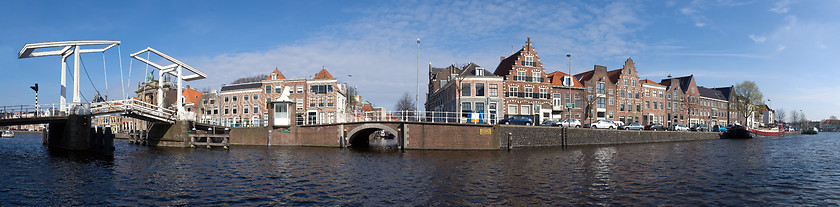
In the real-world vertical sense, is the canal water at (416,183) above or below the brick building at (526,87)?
below

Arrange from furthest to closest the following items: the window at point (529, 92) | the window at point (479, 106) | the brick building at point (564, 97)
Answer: the brick building at point (564, 97) < the window at point (529, 92) < the window at point (479, 106)

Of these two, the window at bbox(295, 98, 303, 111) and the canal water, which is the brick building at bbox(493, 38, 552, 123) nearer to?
the window at bbox(295, 98, 303, 111)

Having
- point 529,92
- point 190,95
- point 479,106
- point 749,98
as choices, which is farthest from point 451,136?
point 749,98

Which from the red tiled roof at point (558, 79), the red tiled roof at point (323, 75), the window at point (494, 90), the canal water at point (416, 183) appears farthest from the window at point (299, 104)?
the canal water at point (416, 183)

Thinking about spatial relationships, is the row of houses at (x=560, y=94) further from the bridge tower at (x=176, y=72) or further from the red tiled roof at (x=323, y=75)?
the bridge tower at (x=176, y=72)

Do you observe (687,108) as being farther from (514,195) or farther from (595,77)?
(514,195)

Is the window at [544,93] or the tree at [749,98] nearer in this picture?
the window at [544,93]

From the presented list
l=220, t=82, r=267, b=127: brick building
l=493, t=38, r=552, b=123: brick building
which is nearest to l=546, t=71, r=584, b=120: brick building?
l=493, t=38, r=552, b=123: brick building

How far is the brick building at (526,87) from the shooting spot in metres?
63.9

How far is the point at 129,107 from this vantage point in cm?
4275

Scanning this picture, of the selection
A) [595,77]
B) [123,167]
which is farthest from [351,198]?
[595,77]

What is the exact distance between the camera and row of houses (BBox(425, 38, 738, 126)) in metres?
61.8

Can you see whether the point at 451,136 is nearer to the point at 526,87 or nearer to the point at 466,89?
the point at 466,89

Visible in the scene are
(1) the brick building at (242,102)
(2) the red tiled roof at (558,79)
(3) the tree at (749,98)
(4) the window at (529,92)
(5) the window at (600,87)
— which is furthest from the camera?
(3) the tree at (749,98)
